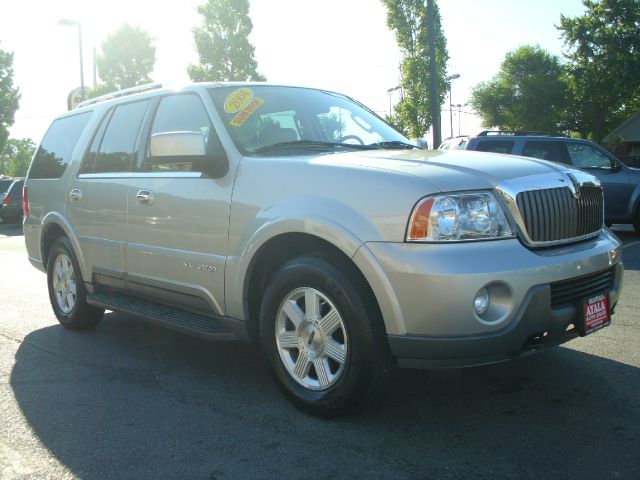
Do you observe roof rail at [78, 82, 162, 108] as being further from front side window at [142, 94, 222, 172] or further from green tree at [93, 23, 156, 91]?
green tree at [93, 23, 156, 91]

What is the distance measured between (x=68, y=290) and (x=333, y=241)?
3.34 meters

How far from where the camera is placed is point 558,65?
172 ft

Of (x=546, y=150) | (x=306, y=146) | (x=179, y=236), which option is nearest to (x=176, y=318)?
(x=179, y=236)

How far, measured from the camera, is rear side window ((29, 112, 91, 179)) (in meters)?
5.73

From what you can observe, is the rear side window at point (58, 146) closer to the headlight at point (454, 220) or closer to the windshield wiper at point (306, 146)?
the windshield wiper at point (306, 146)

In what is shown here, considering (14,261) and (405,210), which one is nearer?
(405,210)

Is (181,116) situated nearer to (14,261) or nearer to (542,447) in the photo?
(542,447)

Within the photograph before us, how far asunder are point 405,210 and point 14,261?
1001 centimetres

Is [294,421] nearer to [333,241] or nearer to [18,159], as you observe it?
[333,241]

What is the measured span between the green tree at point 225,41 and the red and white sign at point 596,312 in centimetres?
3757

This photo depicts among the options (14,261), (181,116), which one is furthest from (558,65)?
(181,116)

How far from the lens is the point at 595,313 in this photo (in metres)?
3.36

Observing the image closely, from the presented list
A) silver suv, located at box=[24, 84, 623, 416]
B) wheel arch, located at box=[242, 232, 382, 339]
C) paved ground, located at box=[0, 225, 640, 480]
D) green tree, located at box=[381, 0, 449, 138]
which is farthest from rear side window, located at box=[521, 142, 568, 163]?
green tree, located at box=[381, 0, 449, 138]

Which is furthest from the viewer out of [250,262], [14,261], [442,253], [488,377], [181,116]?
[14,261]
